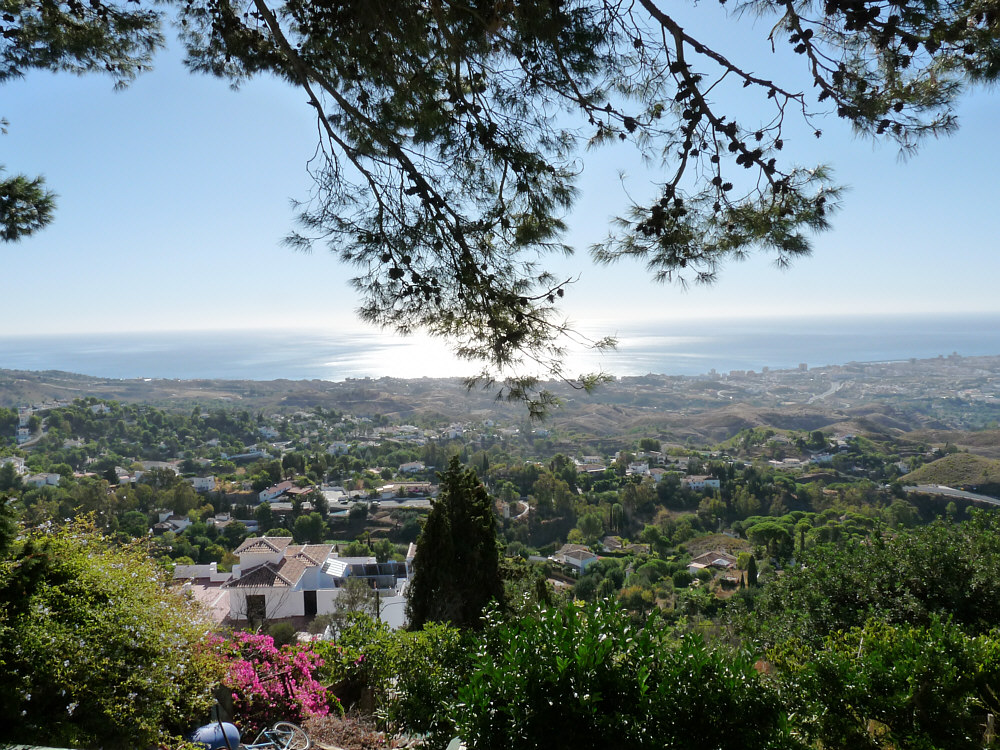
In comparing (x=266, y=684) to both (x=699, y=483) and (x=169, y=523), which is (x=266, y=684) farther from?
(x=699, y=483)

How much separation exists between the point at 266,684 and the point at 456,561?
6.23 ft

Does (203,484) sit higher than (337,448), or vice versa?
(203,484)

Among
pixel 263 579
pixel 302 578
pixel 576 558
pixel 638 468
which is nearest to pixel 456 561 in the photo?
pixel 263 579

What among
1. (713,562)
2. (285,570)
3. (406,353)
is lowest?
(713,562)

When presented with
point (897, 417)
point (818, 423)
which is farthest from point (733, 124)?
point (897, 417)

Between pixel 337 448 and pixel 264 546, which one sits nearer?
pixel 264 546

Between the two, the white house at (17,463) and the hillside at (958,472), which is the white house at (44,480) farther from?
the hillside at (958,472)

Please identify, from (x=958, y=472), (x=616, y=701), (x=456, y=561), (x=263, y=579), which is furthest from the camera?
A: (x=958, y=472)

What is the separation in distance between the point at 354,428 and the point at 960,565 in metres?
44.1

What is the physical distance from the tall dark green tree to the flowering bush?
154 cm

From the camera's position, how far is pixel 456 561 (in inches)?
165

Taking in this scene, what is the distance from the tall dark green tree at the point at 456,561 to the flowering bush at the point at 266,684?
5.04ft

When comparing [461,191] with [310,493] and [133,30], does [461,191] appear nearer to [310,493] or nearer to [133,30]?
[133,30]

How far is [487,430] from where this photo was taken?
4703 cm
